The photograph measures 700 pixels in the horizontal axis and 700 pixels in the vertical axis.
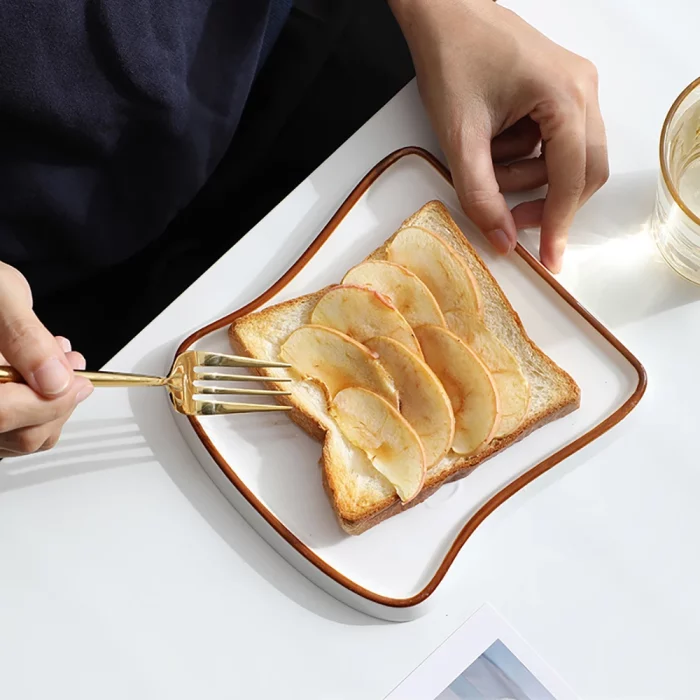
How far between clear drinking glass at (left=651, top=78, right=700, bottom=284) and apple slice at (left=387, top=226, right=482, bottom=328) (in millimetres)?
262

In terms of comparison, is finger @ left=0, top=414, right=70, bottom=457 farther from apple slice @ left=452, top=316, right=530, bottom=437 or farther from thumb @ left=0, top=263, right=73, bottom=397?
apple slice @ left=452, top=316, right=530, bottom=437

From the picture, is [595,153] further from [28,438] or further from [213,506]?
[28,438]

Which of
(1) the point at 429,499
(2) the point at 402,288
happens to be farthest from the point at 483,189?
(1) the point at 429,499

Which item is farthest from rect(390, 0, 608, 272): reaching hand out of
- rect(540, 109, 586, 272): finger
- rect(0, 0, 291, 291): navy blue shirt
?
rect(0, 0, 291, 291): navy blue shirt

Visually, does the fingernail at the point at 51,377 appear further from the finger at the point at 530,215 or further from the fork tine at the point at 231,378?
the finger at the point at 530,215

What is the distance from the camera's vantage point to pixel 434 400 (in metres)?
0.94

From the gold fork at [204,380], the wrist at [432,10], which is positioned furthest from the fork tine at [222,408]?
the wrist at [432,10]

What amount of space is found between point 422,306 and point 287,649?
0.42 metres

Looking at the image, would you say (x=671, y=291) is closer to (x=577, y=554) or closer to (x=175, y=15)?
(x=577, y=554)

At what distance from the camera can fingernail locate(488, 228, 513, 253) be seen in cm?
105

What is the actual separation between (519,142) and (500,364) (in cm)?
31

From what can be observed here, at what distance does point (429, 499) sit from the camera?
0.96 m

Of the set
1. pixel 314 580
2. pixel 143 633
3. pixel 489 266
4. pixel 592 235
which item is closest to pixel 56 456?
pixel 143 633

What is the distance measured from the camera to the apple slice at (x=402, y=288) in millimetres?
995
